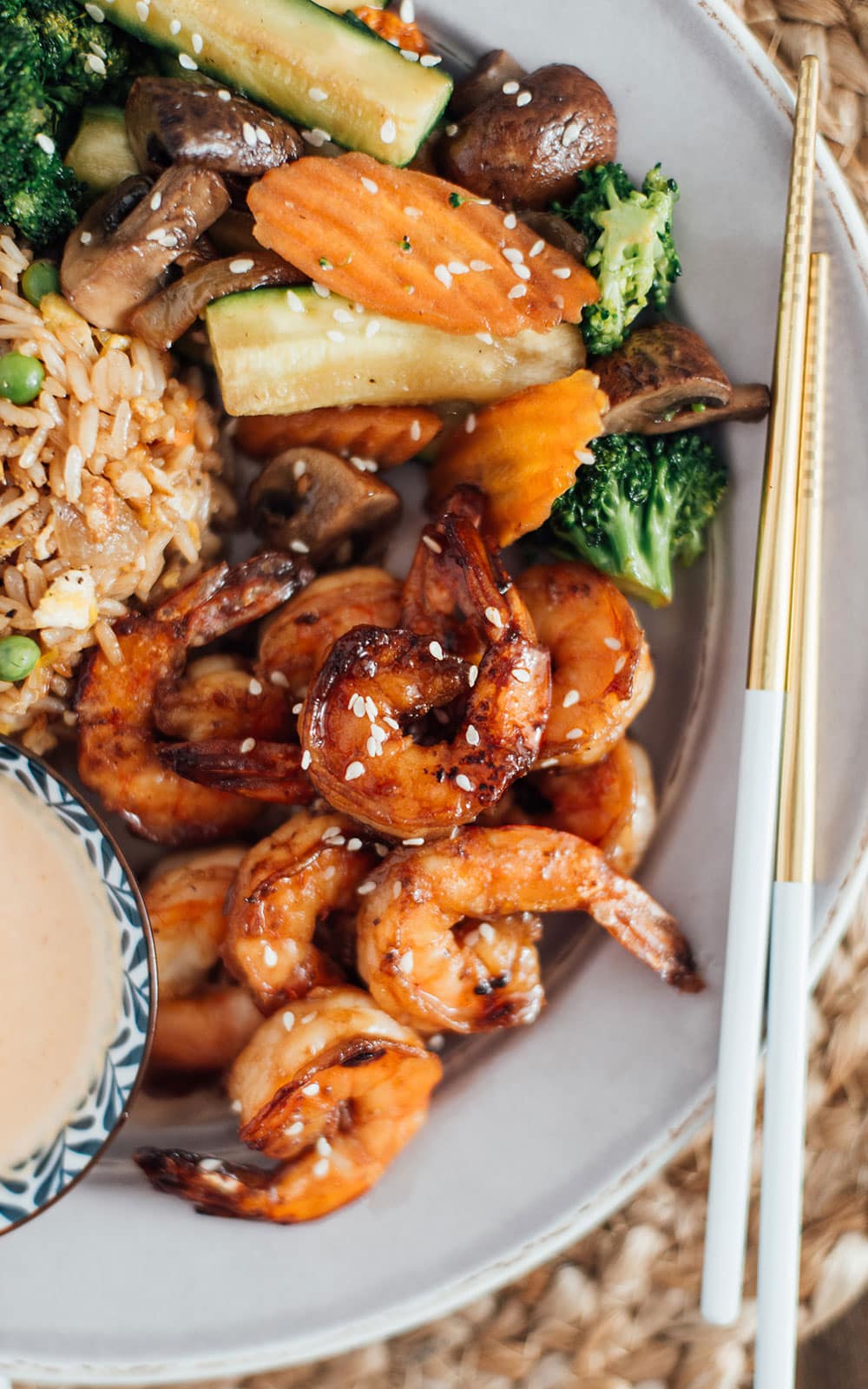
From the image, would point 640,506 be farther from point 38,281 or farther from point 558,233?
point 38,281

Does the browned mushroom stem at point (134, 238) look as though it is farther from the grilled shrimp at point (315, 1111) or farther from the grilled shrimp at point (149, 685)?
the grilled shrimp at point (315, 1111)

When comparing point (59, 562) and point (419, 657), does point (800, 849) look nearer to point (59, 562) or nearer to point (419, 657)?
point (419, 657)

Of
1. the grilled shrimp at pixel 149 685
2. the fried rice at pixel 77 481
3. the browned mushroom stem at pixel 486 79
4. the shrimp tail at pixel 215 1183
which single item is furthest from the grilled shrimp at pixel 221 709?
the browned mushroom stem at pixel 486 79

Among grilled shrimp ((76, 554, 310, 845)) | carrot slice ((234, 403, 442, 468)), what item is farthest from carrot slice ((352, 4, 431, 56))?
grilled shrimp ((76, 554, 310, 845))

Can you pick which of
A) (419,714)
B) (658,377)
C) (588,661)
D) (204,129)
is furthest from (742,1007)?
(204,129)

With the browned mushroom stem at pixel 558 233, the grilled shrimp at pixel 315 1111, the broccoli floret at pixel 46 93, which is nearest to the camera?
the broccoli floret at pixel 46 93

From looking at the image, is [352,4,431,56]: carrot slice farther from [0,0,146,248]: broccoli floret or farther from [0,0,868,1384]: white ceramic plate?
[0,0,146,248]: broccoli floret
